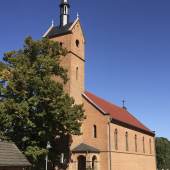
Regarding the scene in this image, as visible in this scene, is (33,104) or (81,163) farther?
(81,163)

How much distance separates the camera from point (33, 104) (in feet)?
108

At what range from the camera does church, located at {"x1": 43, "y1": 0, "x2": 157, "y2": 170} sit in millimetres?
39500

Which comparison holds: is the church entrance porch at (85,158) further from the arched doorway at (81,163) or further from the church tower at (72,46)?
the church tower at (72,46)

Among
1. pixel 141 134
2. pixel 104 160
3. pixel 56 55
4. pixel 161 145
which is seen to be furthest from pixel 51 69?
pixel 161 145

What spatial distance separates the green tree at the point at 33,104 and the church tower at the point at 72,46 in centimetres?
666

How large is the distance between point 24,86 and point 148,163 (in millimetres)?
29899

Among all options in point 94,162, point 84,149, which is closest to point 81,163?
point 94,162

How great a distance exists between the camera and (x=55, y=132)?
116ft

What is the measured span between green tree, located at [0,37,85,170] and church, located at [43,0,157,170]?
601cm

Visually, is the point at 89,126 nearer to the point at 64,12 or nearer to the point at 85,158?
the point at 85,158

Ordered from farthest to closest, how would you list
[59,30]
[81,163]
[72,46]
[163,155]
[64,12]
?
[163,155] → [64,12] → [59,30] → [72,46] → [81,163]

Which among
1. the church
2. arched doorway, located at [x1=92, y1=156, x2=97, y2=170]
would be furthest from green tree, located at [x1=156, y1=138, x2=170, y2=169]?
arched doorway, located at [x1=92, y1=156, x2=97, y2=170]

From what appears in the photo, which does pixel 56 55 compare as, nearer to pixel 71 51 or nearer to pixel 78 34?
pixel 71 51

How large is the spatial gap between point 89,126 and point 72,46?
1046 centimetres
